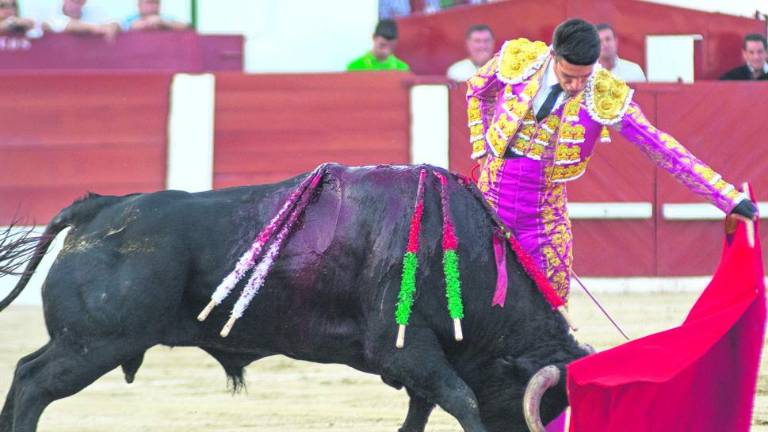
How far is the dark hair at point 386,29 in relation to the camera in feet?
27.9

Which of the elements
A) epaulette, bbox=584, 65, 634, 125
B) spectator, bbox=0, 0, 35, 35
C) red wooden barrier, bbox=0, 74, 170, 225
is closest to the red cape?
epaulette, bbox=584, 65, 634, 125

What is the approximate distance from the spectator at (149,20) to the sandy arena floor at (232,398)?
2.15m

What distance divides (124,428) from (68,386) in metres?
1.33

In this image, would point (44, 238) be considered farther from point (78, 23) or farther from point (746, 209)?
point (78, 23)

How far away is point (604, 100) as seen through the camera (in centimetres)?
430

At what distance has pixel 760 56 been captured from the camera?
29.3 feet

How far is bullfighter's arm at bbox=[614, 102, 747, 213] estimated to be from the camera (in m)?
4.18

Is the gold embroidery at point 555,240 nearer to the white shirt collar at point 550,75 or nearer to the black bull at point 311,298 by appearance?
the black bull at point 311,298

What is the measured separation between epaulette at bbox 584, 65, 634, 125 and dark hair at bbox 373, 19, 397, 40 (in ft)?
14.0

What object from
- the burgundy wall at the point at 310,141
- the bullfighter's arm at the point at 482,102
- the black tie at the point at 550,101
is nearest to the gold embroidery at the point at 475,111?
the bullfighter's arm at the point at 482,102

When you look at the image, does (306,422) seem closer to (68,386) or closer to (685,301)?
(68,386)

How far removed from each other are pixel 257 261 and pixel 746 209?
138 centimetres

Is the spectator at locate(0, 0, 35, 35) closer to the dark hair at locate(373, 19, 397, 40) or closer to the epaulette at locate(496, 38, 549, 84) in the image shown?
the dark hair at locate(373, 19, 397, 40)

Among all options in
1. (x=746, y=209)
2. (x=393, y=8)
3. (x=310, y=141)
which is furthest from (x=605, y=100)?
(x=393, y=8)
